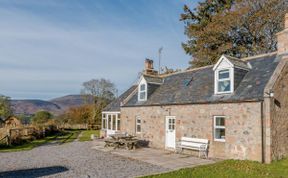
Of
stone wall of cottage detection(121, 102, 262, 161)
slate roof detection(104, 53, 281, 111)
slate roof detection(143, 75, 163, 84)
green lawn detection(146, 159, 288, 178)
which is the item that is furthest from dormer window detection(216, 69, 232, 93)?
slate roof detection(143, 75, 163, 84)

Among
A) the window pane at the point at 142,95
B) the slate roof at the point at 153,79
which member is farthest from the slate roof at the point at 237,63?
the window pane at the point at 142,95


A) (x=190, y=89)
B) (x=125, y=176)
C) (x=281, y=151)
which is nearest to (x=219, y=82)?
(x=190, y=89)

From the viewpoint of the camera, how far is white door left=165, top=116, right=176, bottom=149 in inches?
682

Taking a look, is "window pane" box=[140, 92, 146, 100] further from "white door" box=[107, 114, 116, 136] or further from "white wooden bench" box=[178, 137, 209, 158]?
"white wooden bench" box=[178, 137, 209, 158]

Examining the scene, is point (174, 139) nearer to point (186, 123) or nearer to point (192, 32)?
point (186, 123)

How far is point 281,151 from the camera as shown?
42.2ft

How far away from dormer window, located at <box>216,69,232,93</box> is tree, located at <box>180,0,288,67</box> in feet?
49.2

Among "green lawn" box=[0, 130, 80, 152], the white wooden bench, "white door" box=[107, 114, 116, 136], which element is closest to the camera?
the white wooden bench

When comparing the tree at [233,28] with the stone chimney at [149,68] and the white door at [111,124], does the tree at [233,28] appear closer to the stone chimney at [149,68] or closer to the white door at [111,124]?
the stone chimney at [149,68]

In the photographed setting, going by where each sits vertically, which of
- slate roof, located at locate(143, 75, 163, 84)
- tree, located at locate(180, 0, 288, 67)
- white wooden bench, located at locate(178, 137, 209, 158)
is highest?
tree, located at locate(180, 0, 288, 67)

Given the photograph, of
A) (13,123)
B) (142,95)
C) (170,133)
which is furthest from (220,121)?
(13,123)

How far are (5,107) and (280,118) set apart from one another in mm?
63379

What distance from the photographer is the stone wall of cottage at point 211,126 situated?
41.1 feet

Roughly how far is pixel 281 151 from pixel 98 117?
43393 mm
